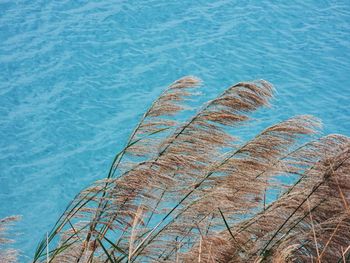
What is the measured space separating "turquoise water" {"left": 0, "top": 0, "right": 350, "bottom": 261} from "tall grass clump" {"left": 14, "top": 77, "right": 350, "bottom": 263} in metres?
2.92

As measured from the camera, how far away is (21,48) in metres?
7.21

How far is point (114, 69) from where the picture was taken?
7.02 meters

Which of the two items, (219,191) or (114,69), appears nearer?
(219,191)

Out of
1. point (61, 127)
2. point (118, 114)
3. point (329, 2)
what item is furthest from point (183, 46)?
point (329, 2)

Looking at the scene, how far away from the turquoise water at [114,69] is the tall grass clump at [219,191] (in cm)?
292

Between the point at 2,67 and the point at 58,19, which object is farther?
the point at 58,19

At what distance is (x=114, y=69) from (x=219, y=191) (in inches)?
205

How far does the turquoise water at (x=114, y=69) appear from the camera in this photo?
564cm

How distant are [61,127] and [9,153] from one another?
617 mm

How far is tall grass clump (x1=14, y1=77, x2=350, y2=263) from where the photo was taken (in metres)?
2.02

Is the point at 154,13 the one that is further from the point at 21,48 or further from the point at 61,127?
the point at 61,127

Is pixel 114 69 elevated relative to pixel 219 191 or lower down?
lower down

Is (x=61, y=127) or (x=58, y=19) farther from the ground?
(x=58, y=19)

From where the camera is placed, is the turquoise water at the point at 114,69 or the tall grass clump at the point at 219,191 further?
the turquoise water at the point at 114,69
